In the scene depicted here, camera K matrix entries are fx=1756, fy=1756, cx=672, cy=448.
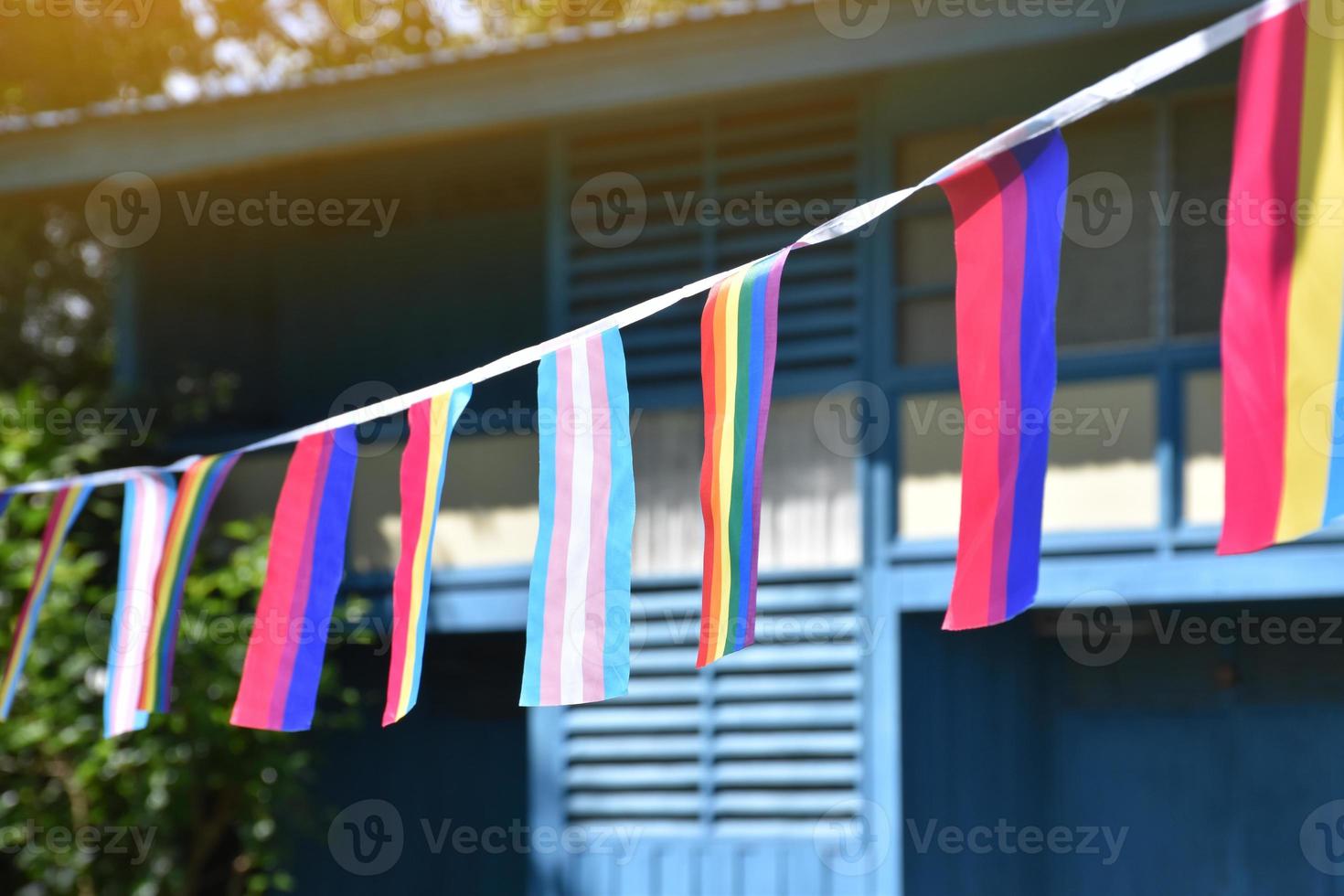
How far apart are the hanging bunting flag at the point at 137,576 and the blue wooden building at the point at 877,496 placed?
2650 millimetres

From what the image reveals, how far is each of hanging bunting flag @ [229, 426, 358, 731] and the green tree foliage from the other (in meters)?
3.04

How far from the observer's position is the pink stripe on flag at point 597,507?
4.38m

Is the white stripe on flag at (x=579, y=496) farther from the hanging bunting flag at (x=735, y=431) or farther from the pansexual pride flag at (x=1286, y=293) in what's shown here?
the pansexual pride flag at (x=1286, y=293)

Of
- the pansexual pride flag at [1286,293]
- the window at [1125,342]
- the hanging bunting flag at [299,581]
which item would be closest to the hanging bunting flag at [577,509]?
the hanging bunting flag at [299,581]

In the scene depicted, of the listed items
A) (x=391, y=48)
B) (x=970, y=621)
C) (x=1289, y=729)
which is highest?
(x=391, y=48)

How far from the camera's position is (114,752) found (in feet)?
27.1

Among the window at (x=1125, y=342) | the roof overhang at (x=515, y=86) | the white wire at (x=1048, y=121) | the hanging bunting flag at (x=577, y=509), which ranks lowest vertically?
the hanging bunting flag at (x=577, y=509)

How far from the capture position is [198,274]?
10516 millimetres

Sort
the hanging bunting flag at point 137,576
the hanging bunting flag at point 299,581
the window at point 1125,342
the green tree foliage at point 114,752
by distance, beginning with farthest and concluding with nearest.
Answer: the green tree foliage at point 114,752 < the window at point 1125,342 < the hanging bunting flag at point 137,576 < the hanging bunting flag at point 299,581

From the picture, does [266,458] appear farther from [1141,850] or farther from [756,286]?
[756,286]

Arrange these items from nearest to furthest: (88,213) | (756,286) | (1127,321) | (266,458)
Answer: (756,286)
(1127,321)
(266,458)
(88,213)

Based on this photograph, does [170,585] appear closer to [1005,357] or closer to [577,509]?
[577,509]

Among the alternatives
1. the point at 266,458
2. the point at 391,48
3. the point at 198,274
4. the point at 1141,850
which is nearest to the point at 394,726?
the point at 266,458

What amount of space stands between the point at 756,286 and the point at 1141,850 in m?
4.59
